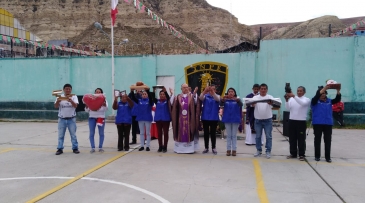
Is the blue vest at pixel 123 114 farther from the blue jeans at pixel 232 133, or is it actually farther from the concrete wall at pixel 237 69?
the concrete wall at pixel 237 69

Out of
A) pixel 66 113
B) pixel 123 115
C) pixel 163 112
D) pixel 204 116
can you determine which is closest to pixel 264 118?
pixel 204 116

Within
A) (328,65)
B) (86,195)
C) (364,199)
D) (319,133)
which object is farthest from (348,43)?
(86,195)

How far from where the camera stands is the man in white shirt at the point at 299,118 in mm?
6477

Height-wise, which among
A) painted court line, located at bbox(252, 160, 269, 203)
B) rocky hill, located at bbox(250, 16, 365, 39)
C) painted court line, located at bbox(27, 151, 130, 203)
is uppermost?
rocky hill, located at bbox(250, 16, 365, 39)

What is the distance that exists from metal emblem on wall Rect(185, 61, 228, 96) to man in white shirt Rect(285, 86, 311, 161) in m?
6.53

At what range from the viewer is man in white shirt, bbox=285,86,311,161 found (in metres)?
6.48

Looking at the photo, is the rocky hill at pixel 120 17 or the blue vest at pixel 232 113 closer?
the blue vest at pixel 232 113

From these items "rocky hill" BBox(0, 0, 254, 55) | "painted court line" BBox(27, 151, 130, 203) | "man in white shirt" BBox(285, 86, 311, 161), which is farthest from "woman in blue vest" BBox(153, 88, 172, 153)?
"rocky hill" BBox(0, 0, 254, 55)

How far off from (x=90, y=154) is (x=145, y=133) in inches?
60.0

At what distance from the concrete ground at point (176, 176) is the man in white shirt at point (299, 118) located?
0.41 m

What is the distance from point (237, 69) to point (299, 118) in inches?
288

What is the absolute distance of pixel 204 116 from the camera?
6953 millimetres

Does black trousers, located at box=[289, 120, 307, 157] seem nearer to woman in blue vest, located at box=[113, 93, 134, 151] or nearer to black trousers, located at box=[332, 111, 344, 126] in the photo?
woman in blue vest, located at box=[113, 93, 134, 151]

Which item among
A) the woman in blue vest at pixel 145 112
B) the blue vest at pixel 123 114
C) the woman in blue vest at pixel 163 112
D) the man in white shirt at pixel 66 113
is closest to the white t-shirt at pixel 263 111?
the woman in blue vest at pixel 163 112
